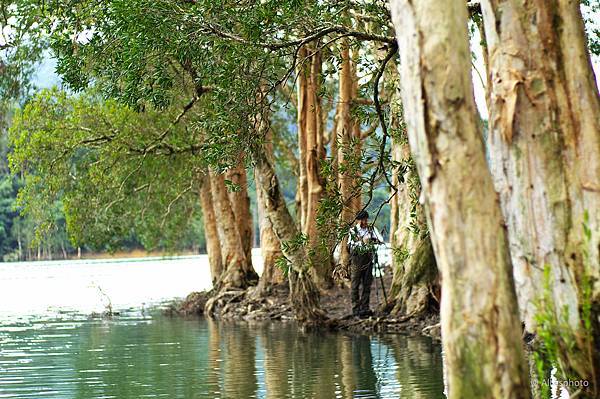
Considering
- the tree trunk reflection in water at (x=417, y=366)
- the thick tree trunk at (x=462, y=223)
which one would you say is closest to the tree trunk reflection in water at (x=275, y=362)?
the tree trunk reflection in water at (x=417, y=366)

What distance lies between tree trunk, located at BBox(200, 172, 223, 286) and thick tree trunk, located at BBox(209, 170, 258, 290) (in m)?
2.25

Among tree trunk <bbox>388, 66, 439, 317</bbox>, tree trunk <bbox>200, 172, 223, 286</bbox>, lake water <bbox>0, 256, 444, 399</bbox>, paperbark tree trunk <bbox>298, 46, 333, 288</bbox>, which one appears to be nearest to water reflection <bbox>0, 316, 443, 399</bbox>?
lake water <bbox>0, 256, 444, 399</bbox>

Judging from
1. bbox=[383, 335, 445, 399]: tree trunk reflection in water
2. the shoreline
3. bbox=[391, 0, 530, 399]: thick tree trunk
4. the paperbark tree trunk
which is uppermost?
the paperbark tree trunk

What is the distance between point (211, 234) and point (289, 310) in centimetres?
861

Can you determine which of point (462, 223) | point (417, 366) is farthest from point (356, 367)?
point (462, 223)

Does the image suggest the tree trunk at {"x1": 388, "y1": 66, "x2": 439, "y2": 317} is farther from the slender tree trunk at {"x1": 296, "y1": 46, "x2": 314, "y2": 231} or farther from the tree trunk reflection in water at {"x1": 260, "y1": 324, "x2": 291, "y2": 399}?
the slender tree trunk at {"x1": 296, "y1": 46, "x2": 314, "y2": 231}

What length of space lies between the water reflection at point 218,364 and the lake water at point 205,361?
0.01m

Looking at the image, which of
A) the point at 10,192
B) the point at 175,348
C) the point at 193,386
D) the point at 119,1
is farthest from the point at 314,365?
the point at 10,192

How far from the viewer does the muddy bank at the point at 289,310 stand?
18.3 m

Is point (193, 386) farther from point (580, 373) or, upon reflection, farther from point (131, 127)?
point (131, 127)

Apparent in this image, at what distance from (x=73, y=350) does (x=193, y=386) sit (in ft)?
19.3

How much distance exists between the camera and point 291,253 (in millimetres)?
17969

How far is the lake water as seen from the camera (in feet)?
39.2

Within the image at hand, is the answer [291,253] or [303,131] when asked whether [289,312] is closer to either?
[291,253]
